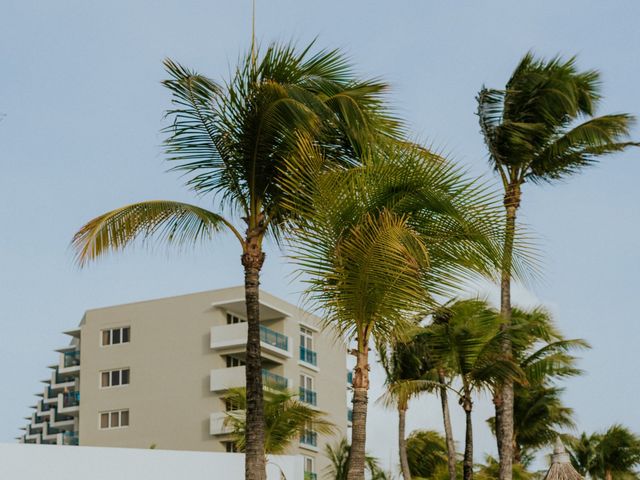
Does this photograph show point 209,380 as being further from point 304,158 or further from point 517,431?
point 304,158

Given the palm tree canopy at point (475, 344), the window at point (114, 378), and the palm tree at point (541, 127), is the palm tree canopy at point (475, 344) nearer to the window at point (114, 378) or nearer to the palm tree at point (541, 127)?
the palm tree at point (541, 127)

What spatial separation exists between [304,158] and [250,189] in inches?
128

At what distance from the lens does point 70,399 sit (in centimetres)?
7038

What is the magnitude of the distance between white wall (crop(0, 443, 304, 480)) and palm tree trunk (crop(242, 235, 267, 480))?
773 cm

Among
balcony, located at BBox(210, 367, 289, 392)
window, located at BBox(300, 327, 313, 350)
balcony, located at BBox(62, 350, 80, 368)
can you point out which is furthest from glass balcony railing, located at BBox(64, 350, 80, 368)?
window, located at BBox(300, 327, 313, 350)

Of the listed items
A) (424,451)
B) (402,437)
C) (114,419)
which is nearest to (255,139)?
(402,437)

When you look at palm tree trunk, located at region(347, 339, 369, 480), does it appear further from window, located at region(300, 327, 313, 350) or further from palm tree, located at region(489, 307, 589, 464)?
window, located at region(300, 327, 313, 350)

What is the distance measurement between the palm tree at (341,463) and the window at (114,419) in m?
11.0

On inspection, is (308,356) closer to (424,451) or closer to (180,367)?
(180,367)

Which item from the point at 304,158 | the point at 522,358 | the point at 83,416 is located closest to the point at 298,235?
the point at 304,158

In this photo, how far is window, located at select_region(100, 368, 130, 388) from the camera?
63.2 meters

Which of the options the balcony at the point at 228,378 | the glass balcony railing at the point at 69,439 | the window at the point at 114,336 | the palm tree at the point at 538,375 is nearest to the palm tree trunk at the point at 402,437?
the palm tree at the point at 538,375

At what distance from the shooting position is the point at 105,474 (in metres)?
22.1

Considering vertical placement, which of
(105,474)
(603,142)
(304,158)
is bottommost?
(105,474)
